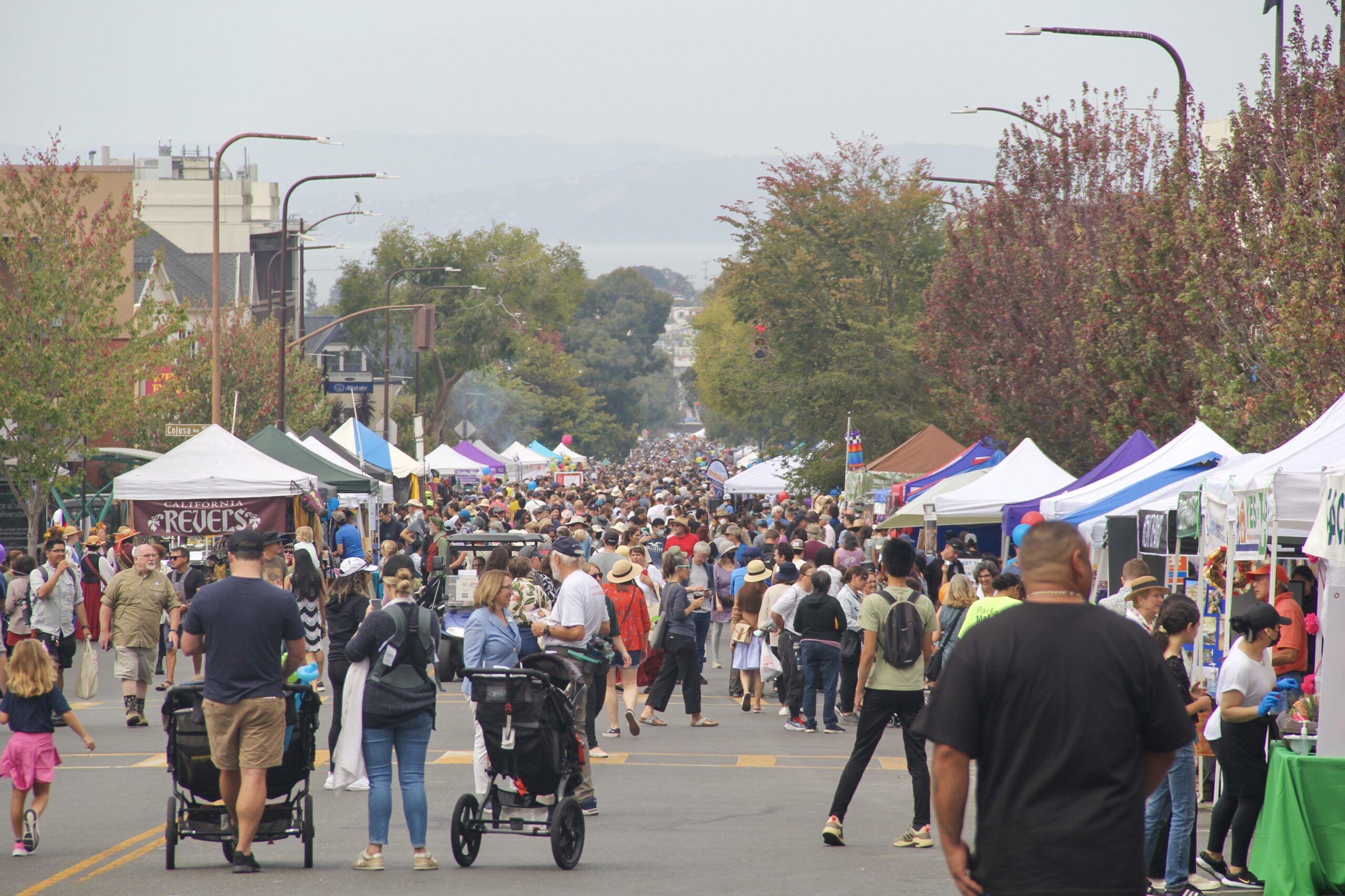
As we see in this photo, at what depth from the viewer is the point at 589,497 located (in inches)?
1704

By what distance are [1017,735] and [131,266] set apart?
5784 centimetres

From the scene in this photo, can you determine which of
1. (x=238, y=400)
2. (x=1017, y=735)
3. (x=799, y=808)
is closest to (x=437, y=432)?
(x=238, y=400)

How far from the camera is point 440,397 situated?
7812 centimetres

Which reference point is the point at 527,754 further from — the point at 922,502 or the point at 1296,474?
the point at 922,502

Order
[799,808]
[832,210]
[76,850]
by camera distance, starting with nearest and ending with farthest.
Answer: [76,850] → [799,808] → [832,210]

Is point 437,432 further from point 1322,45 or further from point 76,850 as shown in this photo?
point 76,850

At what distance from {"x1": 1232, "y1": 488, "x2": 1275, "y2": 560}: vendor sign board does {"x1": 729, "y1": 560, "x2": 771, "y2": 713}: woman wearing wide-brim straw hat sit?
296 inches

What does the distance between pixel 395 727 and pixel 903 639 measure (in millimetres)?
3083

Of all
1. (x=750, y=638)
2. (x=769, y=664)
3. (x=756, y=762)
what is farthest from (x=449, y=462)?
(x=756, y=762)

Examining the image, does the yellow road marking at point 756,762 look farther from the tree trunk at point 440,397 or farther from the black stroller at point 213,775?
the tree trunk at point 440,397

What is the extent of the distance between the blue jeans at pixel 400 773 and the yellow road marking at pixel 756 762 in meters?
4.93

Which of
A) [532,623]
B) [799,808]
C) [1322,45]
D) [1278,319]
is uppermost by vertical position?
[1322,45]

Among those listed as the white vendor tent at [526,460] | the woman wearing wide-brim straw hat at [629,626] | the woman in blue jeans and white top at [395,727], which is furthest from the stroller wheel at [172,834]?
the white vendor tent at [526,460]

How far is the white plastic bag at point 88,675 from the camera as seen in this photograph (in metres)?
16.9
